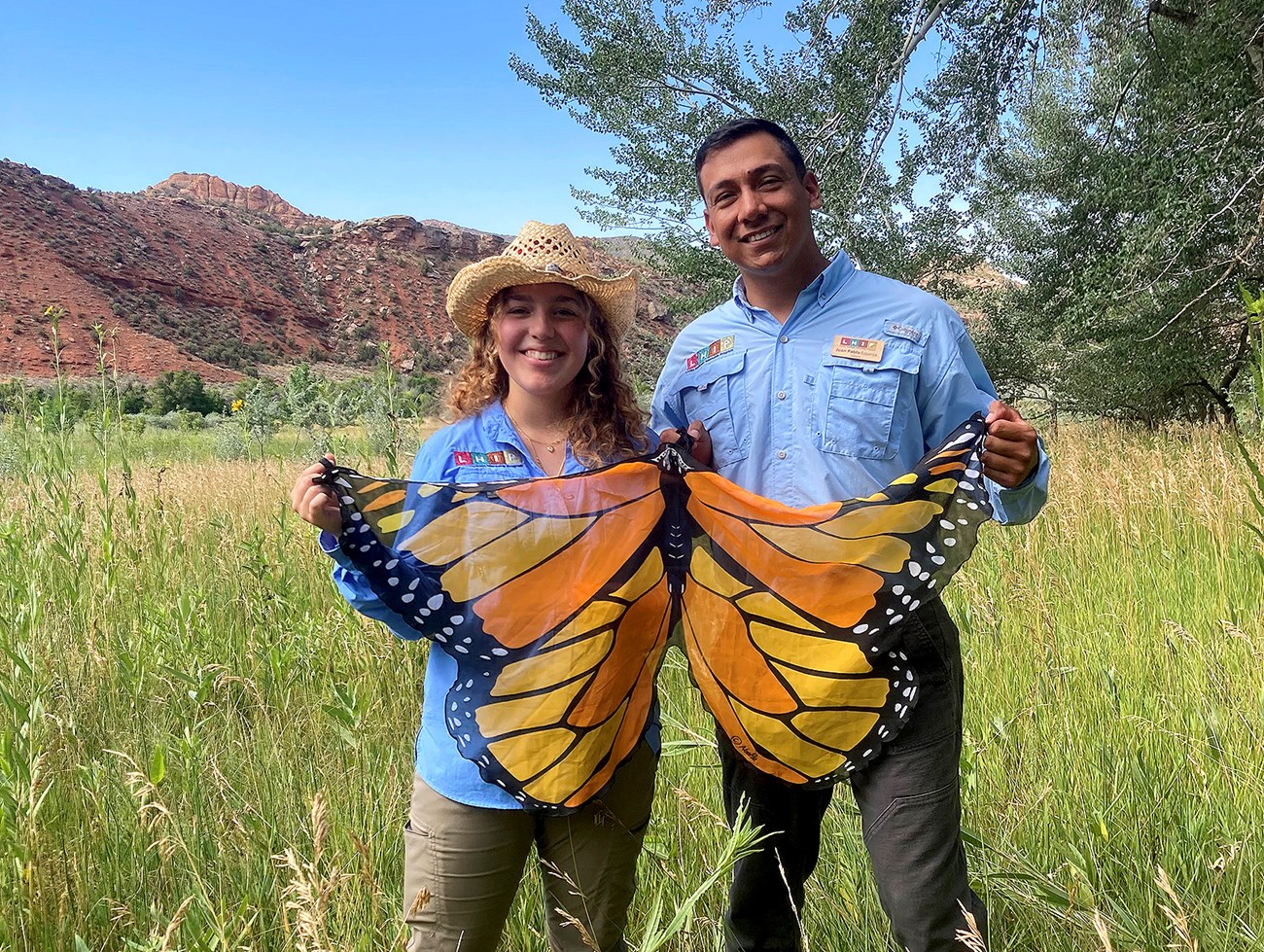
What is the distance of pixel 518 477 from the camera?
183 cm

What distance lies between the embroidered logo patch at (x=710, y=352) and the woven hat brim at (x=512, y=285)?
22 centimetres

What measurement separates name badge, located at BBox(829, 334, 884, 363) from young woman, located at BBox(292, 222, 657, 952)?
56 cm

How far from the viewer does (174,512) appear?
15.8 ft

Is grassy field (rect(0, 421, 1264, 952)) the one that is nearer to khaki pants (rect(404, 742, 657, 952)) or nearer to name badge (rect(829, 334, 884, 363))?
khaki pants (rect(404, 742, 657, 952))

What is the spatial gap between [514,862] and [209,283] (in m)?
77.9

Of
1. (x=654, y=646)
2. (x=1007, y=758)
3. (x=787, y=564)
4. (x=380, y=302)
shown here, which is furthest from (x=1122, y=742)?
(x=380, y=302)

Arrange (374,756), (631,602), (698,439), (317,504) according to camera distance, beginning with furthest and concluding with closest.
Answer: (374,756)
(698,439)
(631,602)
(317,504)

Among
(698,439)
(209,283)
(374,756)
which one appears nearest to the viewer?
(698,439)

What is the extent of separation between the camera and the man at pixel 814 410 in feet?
5.64

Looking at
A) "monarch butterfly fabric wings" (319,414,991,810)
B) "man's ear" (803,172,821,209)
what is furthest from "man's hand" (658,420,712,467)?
"man's ear" (803,172,821,209)

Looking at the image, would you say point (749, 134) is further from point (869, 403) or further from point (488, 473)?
point (488, 473)

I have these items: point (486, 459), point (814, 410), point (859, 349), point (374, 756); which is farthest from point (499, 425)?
Result: point (374, 756)

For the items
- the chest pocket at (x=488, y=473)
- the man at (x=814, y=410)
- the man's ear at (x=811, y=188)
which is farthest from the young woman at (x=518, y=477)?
the man's ear at (x=811, y=188)

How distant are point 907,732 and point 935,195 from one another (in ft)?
36.4
